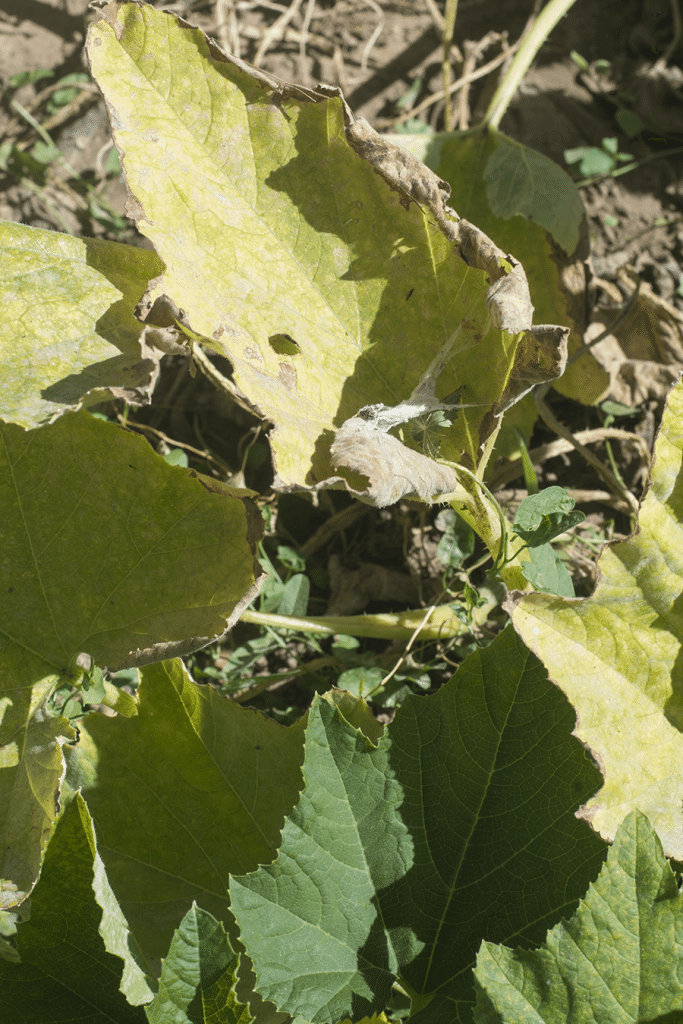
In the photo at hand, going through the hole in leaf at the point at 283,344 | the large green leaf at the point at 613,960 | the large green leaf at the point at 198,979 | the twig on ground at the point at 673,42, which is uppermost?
the twig on ground at the point at 673,42

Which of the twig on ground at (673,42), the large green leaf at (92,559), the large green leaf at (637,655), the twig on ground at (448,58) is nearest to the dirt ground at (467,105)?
the twig on ground at (673,42)

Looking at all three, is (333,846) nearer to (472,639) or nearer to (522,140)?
(472,639)

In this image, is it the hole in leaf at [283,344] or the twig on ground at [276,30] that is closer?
the hole in leaf at [283,344]

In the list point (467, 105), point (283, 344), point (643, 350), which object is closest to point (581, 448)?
point (643, 350)

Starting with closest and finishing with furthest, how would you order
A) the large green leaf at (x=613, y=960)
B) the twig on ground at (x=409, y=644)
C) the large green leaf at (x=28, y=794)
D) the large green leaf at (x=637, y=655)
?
the large green leaf at (x=613, y=960) → the large green leaf at (x=637, y=655) → the large green leaf at (x=28, y=794) → the twig on ground at (x=409, y=644)

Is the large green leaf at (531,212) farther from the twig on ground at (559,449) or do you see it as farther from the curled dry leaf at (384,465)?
the curled dry leaf at (384,465)

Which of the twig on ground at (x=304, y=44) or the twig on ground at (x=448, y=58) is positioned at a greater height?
the twig on ground at (x=448, y=58)
